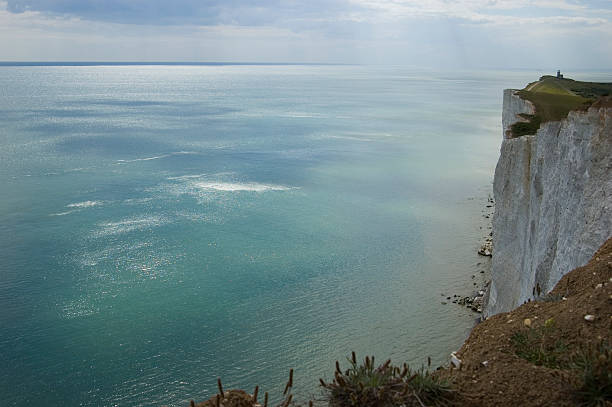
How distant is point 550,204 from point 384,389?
11142 millimetres

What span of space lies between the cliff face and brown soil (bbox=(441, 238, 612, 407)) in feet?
9.64

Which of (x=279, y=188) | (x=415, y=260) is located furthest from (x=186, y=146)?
(x=415, y=260)

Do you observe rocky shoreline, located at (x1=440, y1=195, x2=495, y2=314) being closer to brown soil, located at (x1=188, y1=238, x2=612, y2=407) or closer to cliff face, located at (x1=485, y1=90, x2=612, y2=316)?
cliff face, located at (x1=485, y1=90, x2=612, y2=316)

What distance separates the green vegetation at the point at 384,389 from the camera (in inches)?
189

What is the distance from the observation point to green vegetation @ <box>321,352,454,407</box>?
189 inches

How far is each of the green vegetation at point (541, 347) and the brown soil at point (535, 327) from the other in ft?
0.22

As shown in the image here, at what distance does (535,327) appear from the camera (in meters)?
6.22

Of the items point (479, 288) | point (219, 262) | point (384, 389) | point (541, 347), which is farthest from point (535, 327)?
point (219, 262)

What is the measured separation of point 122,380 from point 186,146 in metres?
46.6

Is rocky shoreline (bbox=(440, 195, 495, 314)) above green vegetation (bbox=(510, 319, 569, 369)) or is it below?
below

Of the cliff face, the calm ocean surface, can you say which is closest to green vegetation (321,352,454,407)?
the cliff face

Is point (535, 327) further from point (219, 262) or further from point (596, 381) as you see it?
point (219, 262)

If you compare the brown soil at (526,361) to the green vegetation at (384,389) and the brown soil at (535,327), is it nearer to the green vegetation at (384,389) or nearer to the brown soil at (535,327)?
the brown soil at (535,327)

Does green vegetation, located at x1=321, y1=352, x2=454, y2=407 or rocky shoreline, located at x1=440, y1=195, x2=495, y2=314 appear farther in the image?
rocky shoreline, located at x1=440, y1=195, x2=495, y2=314
